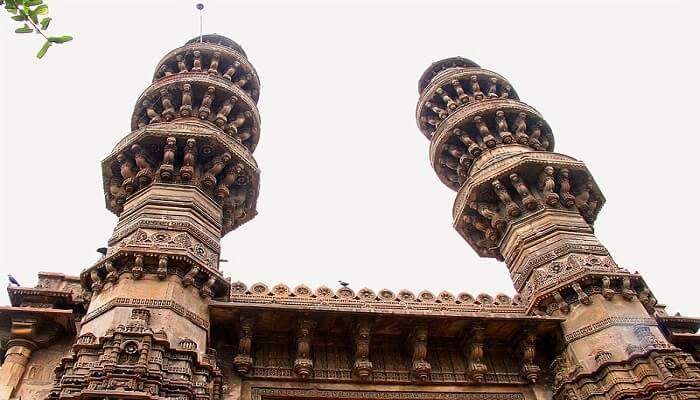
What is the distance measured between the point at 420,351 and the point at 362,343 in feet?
2.63

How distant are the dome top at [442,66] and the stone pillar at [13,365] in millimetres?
11162

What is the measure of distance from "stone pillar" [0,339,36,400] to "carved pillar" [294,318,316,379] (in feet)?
10.7

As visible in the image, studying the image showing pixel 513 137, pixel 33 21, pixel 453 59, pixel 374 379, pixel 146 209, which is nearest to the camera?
pixel 33 21

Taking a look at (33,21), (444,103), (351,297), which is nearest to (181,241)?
(351,297)

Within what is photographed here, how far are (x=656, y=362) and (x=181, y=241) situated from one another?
6241 mm

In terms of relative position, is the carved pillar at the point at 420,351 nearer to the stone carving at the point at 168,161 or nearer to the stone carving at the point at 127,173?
the stone carving at the point at 168,161

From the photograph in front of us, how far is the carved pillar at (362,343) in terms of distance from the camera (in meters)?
7.61

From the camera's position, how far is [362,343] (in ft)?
25.3

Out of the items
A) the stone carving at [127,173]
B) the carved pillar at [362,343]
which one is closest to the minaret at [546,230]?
the carved pillar at [362,343]

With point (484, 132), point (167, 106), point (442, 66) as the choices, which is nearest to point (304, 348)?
point (167, 106)

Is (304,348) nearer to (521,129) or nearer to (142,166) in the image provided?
(142,166)

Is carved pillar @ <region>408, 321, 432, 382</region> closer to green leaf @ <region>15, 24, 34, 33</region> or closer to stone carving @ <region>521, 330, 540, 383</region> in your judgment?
stone carving @ <region>521, 330, 540, 383</region>

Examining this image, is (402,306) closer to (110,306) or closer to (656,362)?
(656,362)

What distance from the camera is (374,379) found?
25.1 feet
